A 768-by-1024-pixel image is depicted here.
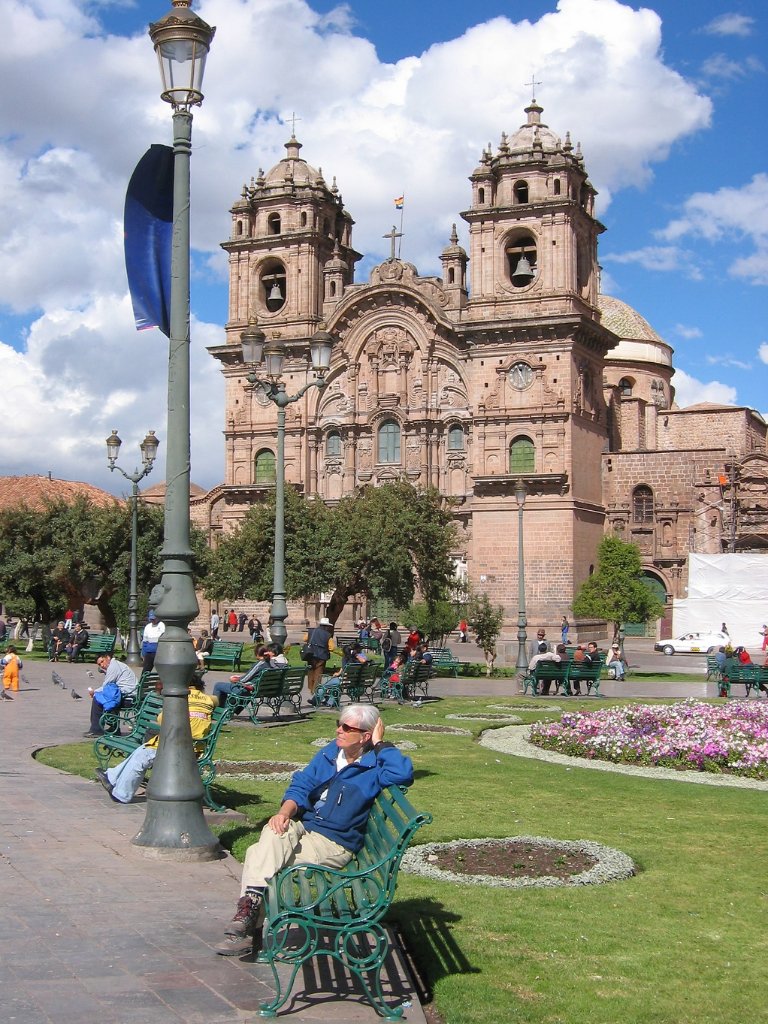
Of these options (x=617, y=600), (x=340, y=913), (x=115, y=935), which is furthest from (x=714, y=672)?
(x=340, y=913)

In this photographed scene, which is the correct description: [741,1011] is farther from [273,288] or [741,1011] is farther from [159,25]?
[273,288]

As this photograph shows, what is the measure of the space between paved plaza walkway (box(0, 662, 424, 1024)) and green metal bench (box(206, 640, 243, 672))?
19239 millimetres

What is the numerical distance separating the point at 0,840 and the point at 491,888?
11.5ft

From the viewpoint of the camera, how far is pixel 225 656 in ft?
97.1

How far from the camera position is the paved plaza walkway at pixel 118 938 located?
496 cm

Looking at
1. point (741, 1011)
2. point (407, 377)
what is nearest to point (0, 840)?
point (741, 1011)

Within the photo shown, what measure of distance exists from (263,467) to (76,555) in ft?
60.2

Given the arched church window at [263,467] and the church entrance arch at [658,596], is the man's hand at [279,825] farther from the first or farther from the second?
the arched church window at [263,467]

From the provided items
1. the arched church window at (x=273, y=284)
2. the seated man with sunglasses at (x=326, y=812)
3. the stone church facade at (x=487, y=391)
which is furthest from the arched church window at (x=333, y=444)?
the seated man with sunglasses at (x=326, y=812)

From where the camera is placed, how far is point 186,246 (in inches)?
349

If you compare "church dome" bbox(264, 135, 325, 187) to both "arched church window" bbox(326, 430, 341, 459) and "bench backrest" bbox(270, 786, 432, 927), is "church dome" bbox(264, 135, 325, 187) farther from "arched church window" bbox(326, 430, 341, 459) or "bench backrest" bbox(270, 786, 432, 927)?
"bench backrest" bbox(270, 786, 432, 927)

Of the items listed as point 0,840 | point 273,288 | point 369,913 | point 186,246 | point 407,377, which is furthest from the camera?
point 273,288

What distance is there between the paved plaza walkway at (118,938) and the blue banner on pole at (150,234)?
4.05 meters

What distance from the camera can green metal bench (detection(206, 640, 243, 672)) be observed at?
28869 mm
